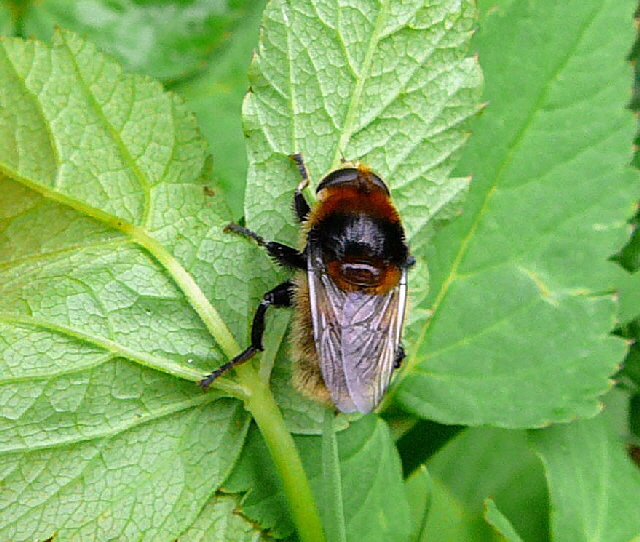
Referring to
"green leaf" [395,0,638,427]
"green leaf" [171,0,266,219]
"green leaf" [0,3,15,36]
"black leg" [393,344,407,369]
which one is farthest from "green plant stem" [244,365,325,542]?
"green leaf" [0,3,15,36]

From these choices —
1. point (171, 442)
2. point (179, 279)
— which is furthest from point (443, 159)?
point (171, 442)

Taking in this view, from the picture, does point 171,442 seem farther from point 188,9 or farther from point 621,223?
point 188,9

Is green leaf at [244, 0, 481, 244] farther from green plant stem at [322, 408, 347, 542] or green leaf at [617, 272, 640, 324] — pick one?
green leaf at [617, 272, 640, 324]

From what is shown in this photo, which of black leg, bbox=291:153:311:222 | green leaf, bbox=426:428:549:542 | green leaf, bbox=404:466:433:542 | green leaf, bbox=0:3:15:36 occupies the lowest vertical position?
green leaf, bbox=426:428:549:542

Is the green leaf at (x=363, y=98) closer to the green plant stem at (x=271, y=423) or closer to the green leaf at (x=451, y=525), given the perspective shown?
the green plant stem at (x=271, y=423)

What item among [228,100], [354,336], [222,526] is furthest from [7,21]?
[222,526]
